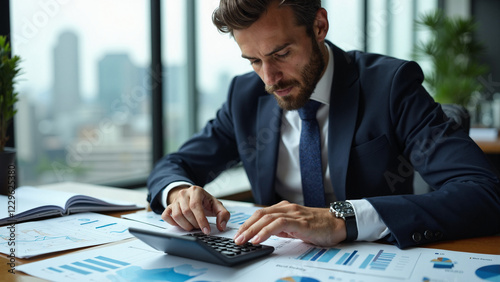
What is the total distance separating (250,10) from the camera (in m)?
1.49

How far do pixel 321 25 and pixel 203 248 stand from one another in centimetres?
100

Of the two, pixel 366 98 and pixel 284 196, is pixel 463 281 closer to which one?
pixel 366 98

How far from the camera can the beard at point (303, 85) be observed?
→ 1.57 m

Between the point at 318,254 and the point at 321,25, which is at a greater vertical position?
the point at 321,25

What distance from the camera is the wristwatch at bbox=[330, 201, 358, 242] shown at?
1103 mm

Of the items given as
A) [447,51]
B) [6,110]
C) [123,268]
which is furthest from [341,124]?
[447,51]

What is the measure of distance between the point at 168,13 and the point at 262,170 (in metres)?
1.64

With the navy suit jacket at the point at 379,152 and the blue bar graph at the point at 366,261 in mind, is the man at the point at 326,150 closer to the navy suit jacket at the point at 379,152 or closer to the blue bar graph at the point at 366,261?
the navy suit jacket at the point at 379,152

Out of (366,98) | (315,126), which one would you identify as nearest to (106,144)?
(315,126)

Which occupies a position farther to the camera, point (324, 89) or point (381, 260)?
→ point (324, 89)

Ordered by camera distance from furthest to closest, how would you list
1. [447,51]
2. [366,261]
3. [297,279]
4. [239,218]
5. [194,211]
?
1. [447,51]
2. [239,218]
3. [194,211]
4. [366,261]
5. [297,279]

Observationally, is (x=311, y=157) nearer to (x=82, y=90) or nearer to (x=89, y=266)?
(x=89, y=266)

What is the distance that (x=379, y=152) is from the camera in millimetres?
1558

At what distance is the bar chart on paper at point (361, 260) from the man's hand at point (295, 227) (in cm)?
3
